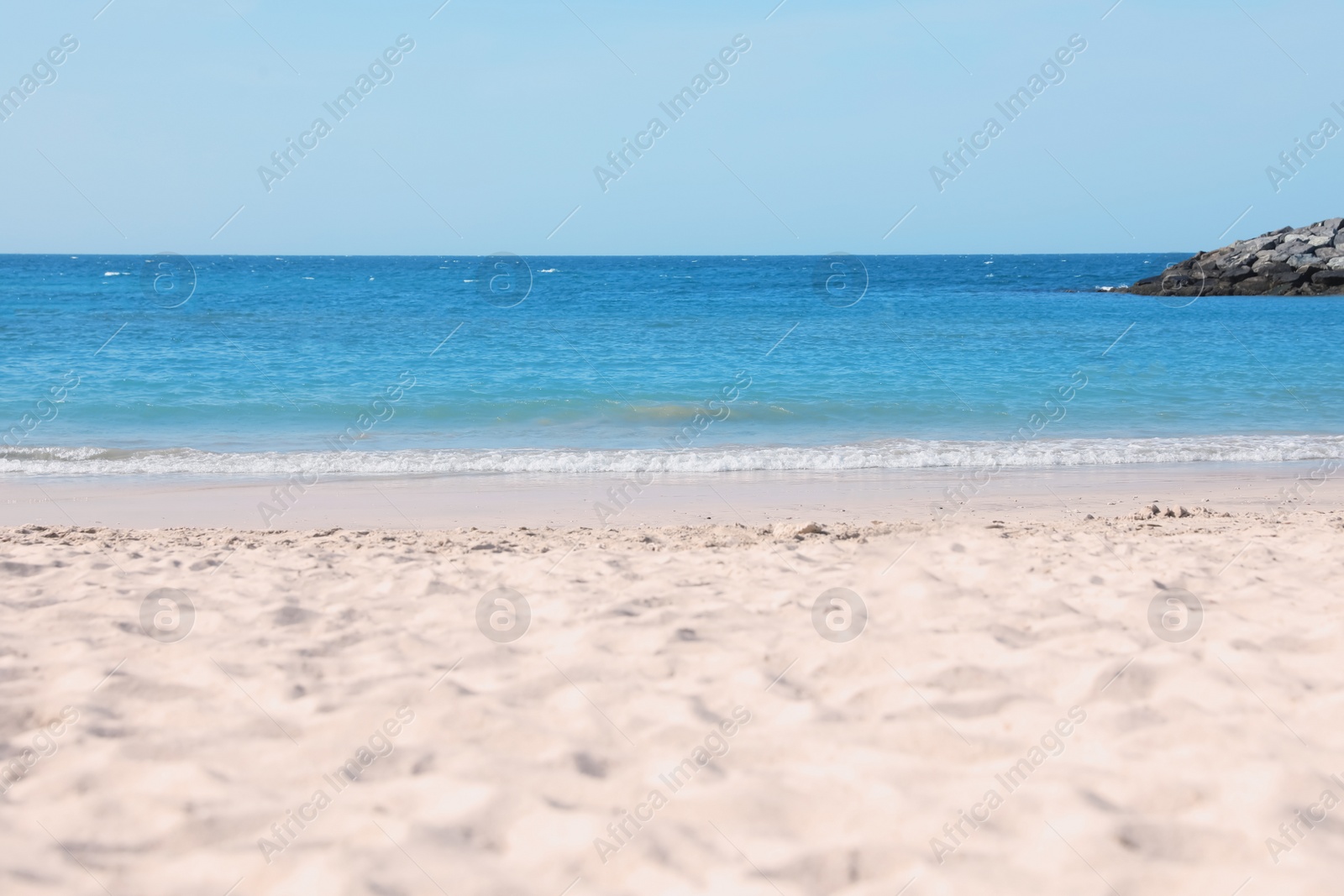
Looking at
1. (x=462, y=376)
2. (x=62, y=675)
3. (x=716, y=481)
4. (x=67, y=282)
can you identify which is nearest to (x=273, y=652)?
(x=62, y=675)

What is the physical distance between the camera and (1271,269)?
1785 inches

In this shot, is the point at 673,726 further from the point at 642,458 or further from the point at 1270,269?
the point at 1270,269

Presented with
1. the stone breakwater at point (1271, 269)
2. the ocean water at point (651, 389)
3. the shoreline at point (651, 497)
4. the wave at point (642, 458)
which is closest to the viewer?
the shoreline at point (651, 497)

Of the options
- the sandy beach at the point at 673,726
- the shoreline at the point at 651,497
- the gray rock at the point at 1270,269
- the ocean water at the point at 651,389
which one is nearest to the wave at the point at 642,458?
the ocean water at the point at 651,389

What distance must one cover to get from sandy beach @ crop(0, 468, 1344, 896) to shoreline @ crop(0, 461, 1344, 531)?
103 inches

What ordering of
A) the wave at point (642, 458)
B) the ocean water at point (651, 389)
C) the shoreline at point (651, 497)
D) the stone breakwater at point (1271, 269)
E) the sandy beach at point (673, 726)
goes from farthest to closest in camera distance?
1. the stone breakwater at point (1271, 269)
2. the ocean water at point (651, 389)
3. the wave at point (642, 458)
4. the shoreline at point (651, 497)
5. the sandy beach at point (673, 726)

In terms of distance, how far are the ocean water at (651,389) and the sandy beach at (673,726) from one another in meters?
5.91

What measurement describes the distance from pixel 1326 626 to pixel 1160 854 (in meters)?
2.37

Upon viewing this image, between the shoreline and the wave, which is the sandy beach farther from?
the wave

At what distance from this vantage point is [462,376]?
17.9 metres

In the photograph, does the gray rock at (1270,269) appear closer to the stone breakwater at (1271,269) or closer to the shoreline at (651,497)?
the stone breakwater at (1271,269)

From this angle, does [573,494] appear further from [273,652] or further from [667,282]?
[667,282]

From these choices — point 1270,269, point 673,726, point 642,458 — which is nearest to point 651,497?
point 642,458

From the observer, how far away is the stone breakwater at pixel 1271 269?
144 feet
